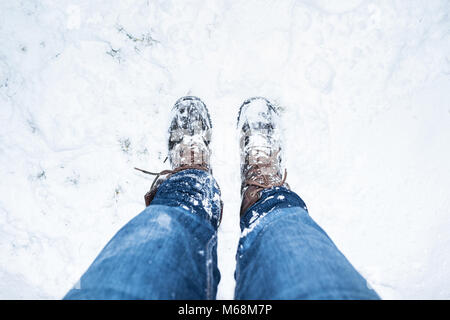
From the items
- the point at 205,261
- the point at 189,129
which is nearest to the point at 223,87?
the point at 189,129

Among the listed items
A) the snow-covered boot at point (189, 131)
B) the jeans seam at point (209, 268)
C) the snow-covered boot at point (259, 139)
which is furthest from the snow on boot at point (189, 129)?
the jeans seam at point (209, 268)

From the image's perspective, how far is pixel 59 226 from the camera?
1644 millimetres

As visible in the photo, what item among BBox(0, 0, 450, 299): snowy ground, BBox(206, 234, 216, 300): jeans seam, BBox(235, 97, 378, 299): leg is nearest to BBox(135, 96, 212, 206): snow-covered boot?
BBox(0, 0, 450, 299): snowy ground

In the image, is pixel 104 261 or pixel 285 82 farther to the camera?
pixel 285 82

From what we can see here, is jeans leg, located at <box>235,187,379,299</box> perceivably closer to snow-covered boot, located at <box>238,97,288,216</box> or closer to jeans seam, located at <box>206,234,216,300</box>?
jeans seam, located at <box>206,234,216,300</box>

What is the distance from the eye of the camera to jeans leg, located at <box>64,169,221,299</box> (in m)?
0.76

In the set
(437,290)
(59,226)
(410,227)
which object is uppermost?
(59,226)

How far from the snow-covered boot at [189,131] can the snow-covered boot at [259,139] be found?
23 centimetres

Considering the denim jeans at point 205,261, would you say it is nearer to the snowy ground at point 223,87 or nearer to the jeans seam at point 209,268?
the jeans seam at point 209,268

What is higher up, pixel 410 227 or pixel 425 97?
pixel 425 97

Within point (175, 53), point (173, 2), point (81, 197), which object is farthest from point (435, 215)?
point (81, 197)

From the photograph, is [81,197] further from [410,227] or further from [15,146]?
[410,227]

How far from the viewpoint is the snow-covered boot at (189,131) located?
5.31 feet

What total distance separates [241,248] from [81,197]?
1.17m
